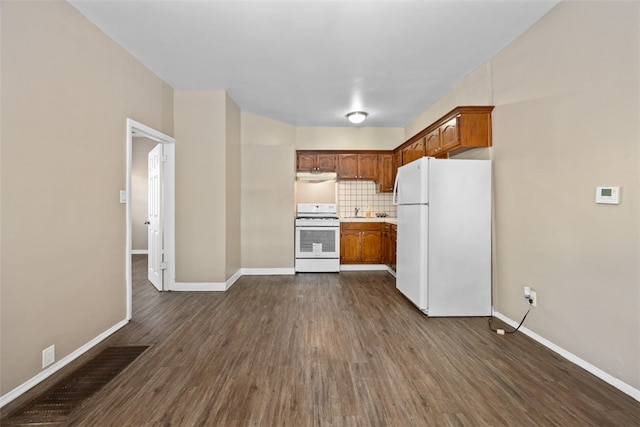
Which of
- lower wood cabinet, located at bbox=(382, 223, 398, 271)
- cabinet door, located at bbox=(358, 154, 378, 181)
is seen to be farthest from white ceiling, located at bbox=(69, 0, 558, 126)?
lower wood cabinet, located at bbox=(382, 223, 398, 271)

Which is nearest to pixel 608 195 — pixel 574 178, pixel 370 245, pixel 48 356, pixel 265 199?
pixel 574 178

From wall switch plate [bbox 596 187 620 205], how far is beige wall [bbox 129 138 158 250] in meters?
8.16

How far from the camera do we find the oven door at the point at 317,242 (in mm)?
5039

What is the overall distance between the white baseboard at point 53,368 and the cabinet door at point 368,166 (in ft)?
14.1

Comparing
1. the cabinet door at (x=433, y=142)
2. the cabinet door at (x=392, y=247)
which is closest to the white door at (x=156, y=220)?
the cabinet door at (x=392, y=247)

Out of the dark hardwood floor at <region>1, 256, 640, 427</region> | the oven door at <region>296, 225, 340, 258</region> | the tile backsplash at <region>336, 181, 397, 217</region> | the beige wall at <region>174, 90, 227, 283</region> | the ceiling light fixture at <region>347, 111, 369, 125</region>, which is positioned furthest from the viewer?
the tile backsplash at <region>336, 181, 397, 217</region>

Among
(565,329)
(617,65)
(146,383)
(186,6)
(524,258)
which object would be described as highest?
(186,6)

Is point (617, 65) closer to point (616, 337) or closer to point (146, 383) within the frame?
point (616, 337)

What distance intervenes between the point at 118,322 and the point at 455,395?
2.99 m

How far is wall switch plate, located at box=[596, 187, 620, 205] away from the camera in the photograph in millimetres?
1851

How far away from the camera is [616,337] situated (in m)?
1.86

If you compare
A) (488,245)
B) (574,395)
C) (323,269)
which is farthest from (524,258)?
(323,269)

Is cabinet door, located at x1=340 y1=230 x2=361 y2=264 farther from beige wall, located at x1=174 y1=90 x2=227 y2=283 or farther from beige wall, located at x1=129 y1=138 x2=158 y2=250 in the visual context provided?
beige wall, located at x1=129 y1=138 x2=158 y2=250

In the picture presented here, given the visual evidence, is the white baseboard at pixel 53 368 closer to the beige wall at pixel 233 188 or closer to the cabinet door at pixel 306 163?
the beige wall at pixel 233 188
